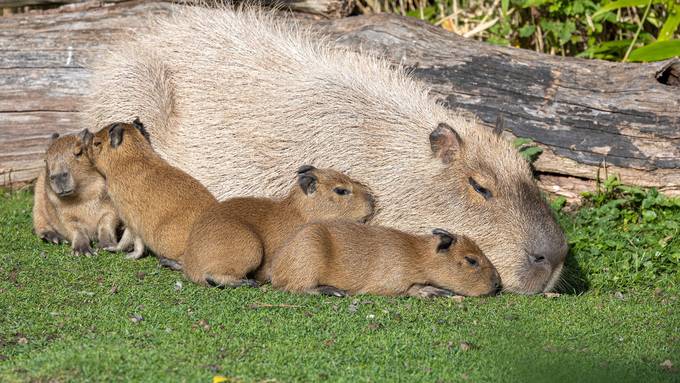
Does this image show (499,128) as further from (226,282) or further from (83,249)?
(83,249)

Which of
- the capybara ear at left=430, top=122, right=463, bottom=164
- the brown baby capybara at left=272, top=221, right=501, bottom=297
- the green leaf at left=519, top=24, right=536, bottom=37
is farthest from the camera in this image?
the green leaf at left=519, top=24, right=536, bottom=37

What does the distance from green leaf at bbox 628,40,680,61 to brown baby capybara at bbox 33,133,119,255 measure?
15.4 ft

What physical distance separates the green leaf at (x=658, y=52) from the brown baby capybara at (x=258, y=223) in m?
3.34

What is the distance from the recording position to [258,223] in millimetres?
6035

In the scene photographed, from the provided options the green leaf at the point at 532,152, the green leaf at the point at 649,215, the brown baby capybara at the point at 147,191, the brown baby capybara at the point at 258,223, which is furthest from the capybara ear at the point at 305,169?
the green leaf at the point at 649,215

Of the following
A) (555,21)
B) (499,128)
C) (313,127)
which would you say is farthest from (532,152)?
(555,21)

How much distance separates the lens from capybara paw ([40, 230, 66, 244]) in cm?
727

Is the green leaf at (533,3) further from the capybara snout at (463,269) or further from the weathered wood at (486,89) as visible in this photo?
the capybara snout at (463,269)

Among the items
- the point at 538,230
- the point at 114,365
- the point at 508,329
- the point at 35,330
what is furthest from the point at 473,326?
the point at 35,330

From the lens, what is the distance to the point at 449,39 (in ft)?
27.9

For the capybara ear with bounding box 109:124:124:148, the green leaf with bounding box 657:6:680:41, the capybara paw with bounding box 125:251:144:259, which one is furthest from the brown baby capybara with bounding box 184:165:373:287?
the green leaf with bounding box 657:6:680:41

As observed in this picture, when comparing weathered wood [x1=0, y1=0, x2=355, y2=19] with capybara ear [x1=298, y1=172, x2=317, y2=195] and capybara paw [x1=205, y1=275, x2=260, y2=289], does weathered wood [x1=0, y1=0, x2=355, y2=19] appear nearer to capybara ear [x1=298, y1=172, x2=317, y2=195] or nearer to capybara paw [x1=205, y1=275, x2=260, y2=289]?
capybara ear [x1=298, y1=172, x2=317, y2=195]

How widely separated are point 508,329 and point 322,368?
1.22m

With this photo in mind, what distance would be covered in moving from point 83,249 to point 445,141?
270 centimetres
